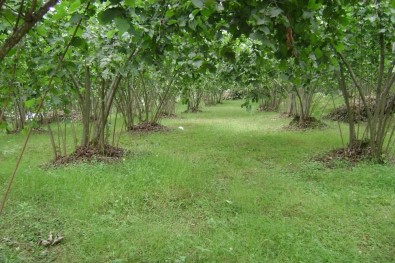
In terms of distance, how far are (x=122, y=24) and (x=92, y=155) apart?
5.97 m

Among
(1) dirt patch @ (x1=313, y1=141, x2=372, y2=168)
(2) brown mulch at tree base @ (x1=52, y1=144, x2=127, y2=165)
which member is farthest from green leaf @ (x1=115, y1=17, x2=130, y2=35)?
(1) dirt patch @ (x1=313, y1=141, x2=372, y2=168)

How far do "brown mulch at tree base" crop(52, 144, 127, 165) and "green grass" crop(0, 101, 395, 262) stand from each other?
0.42m

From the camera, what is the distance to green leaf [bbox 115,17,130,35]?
158 centimetres

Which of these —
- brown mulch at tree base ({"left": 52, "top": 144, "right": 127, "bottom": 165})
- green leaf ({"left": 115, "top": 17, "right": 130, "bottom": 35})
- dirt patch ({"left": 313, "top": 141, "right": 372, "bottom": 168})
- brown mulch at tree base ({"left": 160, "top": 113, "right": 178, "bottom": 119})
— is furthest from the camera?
brown mulch at tree base ({"left": 160, "top": 113, "right": 178, "bottom": 119})

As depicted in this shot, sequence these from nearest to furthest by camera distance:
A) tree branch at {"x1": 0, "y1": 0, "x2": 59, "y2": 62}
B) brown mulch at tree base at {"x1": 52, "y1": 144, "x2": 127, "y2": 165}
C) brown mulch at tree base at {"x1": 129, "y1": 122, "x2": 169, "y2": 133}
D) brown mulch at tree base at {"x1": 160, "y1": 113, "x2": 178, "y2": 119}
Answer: tree branch at {"x1": 0, "y1": 0, "x2": 59, "y2": 62}
brown mulch at tree base at {"x1": 52, "y1": 144, "x2": 127, "y2": 165}
brown mulch at tree base at {"x1": 129, "y1": 122, "x2": 169, "y2": 133}
brown mulch at tree base at {"x1": 160, "y1": 113, "x2": 178, "y2": 119}

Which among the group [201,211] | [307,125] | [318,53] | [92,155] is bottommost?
[201,211]

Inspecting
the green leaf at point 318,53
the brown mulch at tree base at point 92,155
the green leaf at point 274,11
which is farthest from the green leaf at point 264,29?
the brown mulch at tree base at point 92,155

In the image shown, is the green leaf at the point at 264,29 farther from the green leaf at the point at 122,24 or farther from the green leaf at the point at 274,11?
the green leaf at the point at 122,24

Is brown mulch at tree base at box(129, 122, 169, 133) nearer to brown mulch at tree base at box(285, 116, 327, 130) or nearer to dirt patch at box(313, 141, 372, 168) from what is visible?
brown mulch at tree base at box(285, 116, 327, 130)

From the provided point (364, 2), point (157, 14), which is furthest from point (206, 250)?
point (364, 2)

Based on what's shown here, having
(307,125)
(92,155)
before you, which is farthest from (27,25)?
(307,125)

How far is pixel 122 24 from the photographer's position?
159 cm

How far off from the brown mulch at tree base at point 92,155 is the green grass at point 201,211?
416 millimetres

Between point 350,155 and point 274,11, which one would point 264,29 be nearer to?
point 274,11
